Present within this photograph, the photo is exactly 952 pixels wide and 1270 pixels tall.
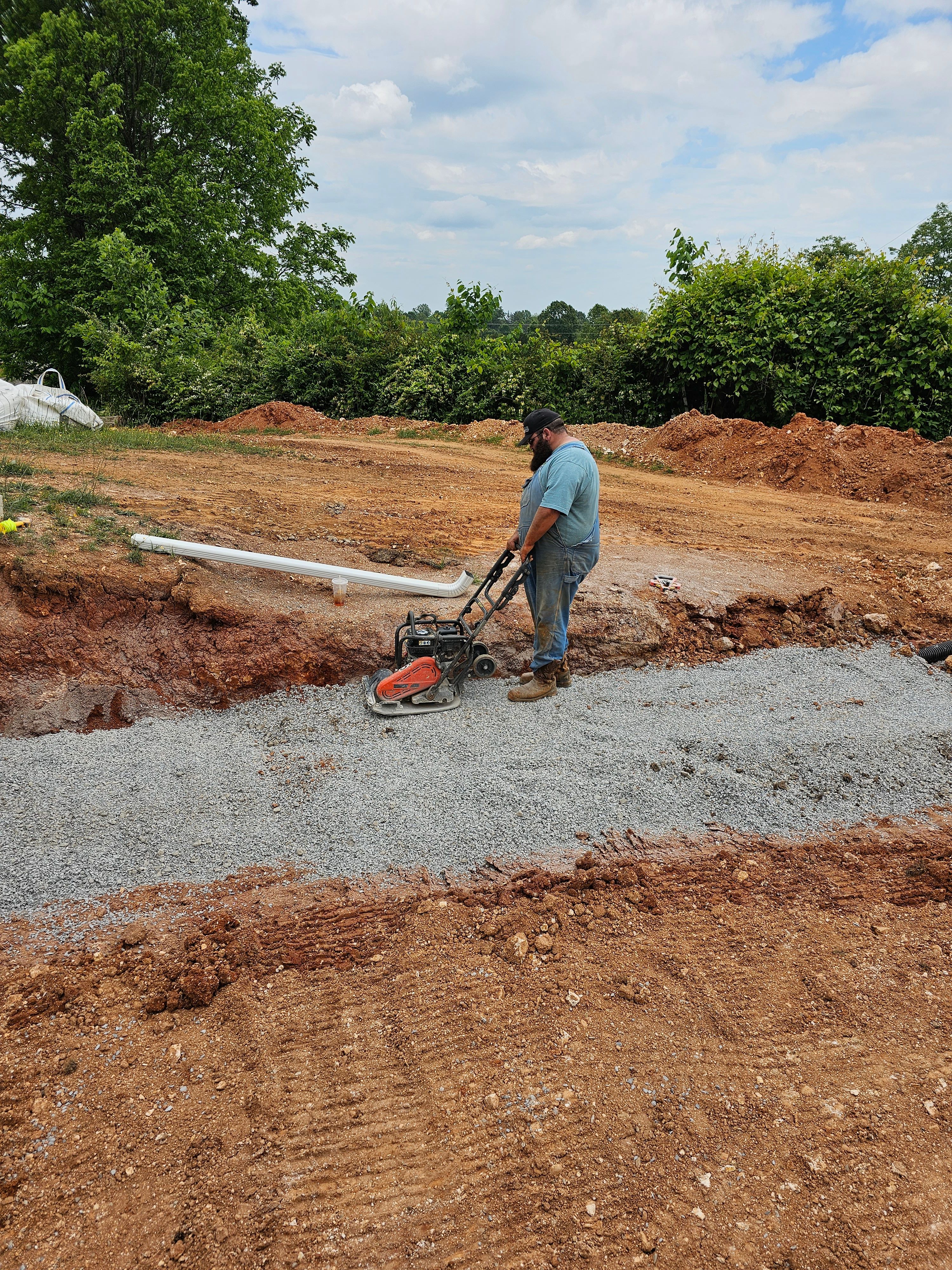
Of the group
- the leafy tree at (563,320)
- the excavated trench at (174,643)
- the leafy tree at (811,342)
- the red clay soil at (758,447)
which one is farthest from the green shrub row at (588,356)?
the leafy tree at (563,320)

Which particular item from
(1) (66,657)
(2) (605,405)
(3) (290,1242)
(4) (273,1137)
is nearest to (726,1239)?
(3) (290,1242)

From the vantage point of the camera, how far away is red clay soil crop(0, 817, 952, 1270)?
233 cm

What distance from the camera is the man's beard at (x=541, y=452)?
5.12 m

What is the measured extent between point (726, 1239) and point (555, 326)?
53.7 metres

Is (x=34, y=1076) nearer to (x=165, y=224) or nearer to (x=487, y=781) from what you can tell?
(x=487, y=781)

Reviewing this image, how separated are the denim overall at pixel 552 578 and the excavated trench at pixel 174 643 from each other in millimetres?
707

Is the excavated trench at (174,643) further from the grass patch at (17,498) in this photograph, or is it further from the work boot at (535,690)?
the grass patch at (17,498)

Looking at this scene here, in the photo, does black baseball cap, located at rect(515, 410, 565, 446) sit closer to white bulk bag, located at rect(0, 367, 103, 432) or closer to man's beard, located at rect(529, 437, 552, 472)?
man's beard, located at rect(529, 437, 552, 472)

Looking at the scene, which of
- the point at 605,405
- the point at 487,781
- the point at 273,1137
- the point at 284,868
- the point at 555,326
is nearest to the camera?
the point at 273,1137

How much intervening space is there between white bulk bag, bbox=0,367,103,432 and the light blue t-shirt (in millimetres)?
9690

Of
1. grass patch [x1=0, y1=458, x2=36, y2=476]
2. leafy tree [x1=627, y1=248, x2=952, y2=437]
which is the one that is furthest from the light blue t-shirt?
leafy tree [x1=627, y1=248, x2=952, y2=437]

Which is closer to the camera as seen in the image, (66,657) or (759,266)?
(66,657)

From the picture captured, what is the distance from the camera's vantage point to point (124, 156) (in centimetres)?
1995

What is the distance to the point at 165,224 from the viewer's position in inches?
802
